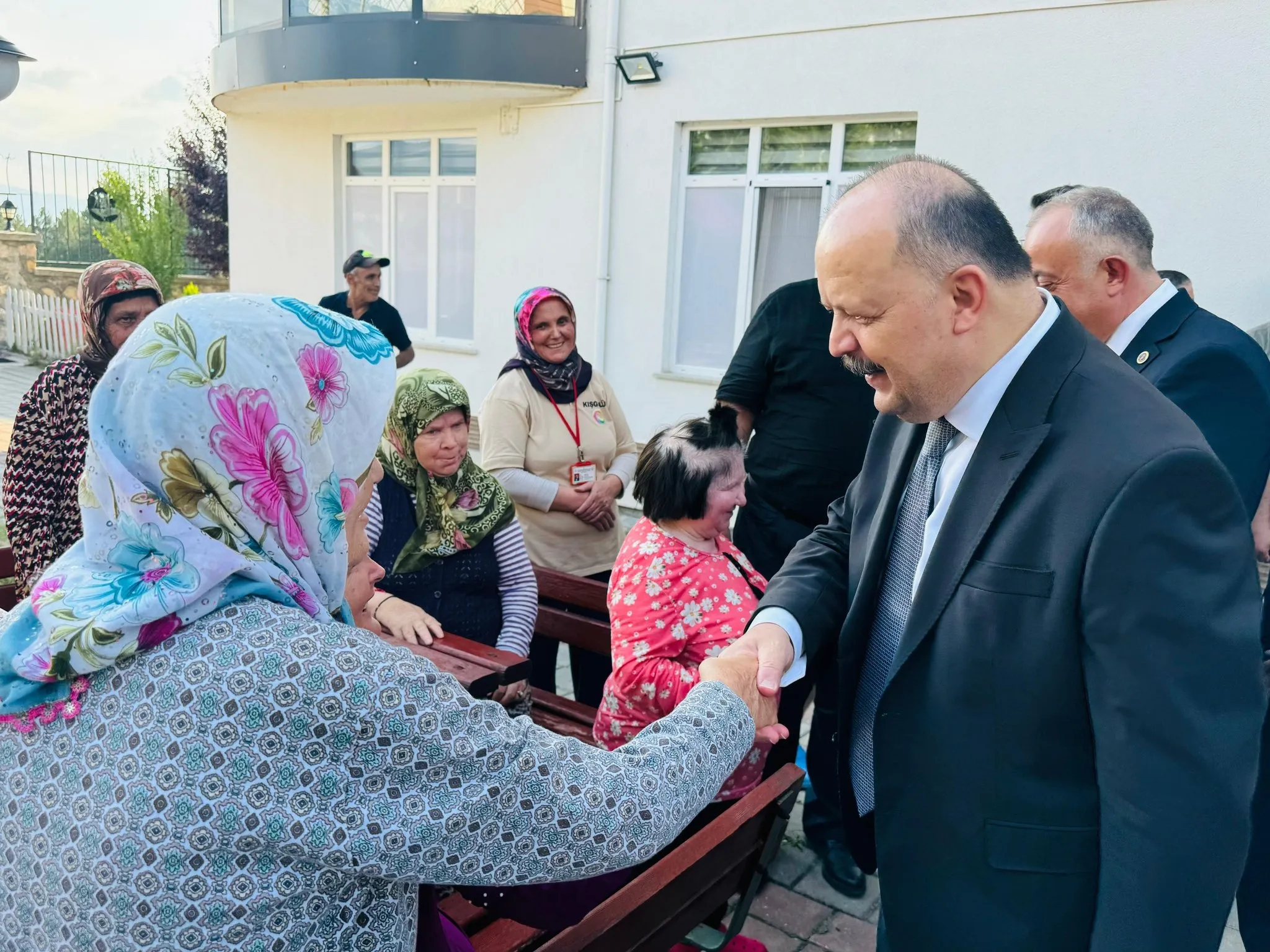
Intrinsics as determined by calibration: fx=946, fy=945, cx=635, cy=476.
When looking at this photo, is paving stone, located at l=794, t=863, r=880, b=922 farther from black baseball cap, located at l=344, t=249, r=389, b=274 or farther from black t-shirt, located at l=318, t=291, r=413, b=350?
black baseball cap, located at l=344, t=249, r=389, b=274

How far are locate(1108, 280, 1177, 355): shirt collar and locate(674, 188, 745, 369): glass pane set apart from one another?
18.5 ft

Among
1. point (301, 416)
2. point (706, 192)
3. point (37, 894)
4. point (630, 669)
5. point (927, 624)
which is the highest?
point (706, 192)

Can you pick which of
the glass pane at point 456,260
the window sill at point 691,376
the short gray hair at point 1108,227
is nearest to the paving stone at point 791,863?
the short gray hair at point 1108,227

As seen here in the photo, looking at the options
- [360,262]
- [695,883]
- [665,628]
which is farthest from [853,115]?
[695,883]

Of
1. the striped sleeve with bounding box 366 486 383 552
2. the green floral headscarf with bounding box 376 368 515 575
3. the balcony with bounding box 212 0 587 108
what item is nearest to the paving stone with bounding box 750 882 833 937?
the green floral headscarf with bounding box 376 368 515 575

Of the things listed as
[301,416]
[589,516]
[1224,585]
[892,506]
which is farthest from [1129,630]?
[589,516]

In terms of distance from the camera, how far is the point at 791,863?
11.2 feet

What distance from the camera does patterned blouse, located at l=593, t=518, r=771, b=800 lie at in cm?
257

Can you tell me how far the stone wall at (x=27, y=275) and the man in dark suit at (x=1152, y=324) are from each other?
19.7 metres

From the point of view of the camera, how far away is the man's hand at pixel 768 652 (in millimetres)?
1892

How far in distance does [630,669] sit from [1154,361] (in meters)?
1.78

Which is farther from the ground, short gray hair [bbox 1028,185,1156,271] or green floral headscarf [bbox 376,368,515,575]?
short gray hair [bbox 1028,185,1156,271]

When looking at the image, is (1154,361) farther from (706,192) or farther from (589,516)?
(706,192)

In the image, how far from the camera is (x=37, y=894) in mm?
1296
